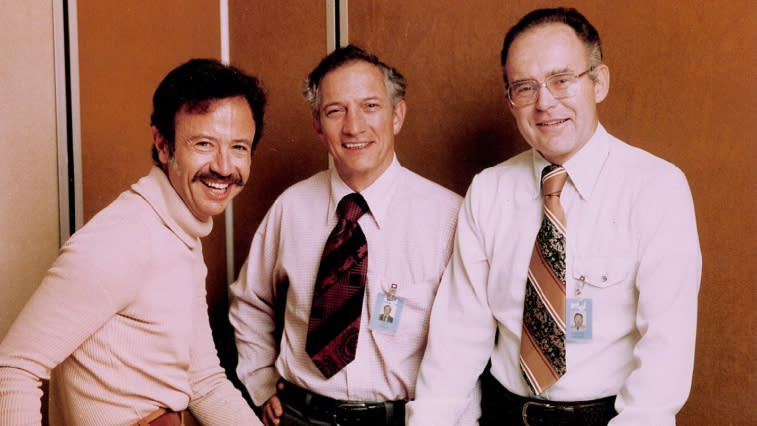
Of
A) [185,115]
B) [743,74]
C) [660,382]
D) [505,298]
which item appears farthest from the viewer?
[743,74]

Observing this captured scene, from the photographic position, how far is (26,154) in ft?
7.00

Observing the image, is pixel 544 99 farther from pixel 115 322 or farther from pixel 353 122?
pixel 115 322

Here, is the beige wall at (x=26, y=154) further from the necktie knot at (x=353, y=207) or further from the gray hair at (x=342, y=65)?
the necktie knot at (x=353, y=207)

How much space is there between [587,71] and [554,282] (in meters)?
0.55

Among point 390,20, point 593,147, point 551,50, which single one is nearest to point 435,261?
point 593,147

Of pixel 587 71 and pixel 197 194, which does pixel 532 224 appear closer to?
pixel 587 71

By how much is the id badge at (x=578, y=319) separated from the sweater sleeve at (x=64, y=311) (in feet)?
3.37

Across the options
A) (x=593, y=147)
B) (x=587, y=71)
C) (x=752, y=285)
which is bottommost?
(x=752, y=285)

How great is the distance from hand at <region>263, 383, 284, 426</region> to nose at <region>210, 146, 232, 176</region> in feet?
2.65

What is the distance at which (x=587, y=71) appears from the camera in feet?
5.71

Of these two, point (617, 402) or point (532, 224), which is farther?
point (532, 224)

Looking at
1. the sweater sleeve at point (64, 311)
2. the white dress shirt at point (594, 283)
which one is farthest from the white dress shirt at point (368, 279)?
the sweater sleeve at point (64, 311)

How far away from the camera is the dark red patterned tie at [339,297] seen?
1982 mm


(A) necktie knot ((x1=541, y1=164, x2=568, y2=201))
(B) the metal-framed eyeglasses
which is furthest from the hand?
(B) the metal-framed eyeglasses
